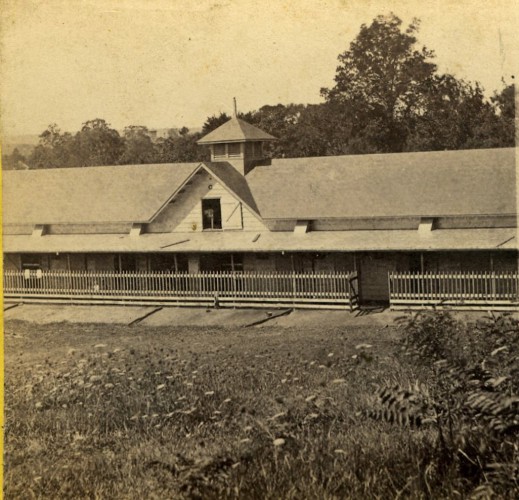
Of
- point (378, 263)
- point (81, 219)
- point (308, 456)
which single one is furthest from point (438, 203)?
point (308, 456)

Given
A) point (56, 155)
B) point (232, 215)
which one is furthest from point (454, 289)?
point (56, 155)

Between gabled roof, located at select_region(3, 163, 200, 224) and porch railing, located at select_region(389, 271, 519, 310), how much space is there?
8.50 m

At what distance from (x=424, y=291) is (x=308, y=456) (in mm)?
15722

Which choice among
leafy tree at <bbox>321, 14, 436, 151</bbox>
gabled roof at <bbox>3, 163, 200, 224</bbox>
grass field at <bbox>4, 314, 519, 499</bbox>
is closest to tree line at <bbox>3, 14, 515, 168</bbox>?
leafy tree at <bbox>321, 14, 436, 151</bbox>

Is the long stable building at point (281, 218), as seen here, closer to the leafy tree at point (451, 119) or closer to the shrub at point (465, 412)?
the shrub at point (465, 412)

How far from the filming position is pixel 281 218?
1016 inches

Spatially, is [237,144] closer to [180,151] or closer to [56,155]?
[56,155]

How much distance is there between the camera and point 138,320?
22203mm

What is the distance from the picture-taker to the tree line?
39.0 metres

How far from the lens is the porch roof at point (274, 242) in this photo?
2278 cm

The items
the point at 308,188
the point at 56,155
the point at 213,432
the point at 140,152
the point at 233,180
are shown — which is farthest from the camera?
the point at 140,152

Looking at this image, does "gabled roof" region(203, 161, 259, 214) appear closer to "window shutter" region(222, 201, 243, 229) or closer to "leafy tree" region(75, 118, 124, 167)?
"window shutter" region(222, 201, 243, 229)

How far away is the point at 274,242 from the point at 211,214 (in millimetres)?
3021

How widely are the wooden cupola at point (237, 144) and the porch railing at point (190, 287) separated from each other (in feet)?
16.8
